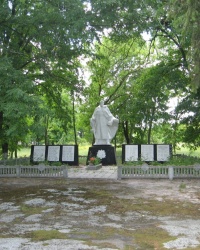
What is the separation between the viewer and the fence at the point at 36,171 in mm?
15180

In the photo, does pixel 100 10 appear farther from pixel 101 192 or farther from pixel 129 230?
pixel 129 230

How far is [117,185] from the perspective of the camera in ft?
41.1

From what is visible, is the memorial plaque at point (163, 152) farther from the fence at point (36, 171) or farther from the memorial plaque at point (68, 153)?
the fence at point (36, 171)

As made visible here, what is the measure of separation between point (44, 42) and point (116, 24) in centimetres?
319

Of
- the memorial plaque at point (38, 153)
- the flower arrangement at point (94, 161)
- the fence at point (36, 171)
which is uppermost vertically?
the memorial plaque at point (38, 153)

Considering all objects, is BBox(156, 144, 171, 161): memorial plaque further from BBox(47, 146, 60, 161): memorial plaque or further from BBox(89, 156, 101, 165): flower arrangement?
BBox(47, 146, 60, 161): memorial plaque

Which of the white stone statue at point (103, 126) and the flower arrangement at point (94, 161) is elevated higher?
the white stone statue at point (103, 126)

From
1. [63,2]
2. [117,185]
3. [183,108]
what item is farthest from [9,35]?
[183,108]

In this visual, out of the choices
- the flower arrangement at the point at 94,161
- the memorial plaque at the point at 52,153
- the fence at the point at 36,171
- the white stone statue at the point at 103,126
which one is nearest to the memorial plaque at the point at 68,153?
the memorial plaque at the point at 52,153

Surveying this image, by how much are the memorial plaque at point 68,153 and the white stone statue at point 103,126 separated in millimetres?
2070

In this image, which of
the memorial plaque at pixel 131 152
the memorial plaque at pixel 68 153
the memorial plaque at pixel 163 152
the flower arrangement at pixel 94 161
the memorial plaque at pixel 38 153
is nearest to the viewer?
the memorial plaque at pixel 163 152

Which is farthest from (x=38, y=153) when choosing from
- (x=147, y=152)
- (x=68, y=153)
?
(x=147, y=152)

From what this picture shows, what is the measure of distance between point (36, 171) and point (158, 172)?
223 inches

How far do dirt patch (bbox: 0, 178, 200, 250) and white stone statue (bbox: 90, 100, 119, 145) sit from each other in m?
9.56
